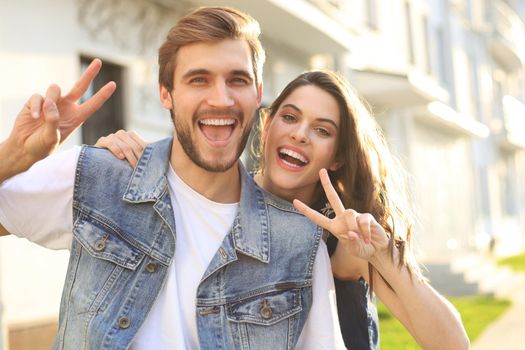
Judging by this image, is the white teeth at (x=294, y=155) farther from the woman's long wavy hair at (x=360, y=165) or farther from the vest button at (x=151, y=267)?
the vest button at (x=151, y=267)

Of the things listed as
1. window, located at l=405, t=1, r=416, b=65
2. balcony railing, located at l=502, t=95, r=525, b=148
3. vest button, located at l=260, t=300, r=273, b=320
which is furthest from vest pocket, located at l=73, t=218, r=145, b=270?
balcony railing, located at l=502, t=95, r=525, b=148

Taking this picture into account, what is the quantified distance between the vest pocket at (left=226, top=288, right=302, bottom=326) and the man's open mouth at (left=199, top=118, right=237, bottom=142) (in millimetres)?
591

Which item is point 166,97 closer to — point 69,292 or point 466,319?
point 69,292

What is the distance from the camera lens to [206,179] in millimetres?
2748

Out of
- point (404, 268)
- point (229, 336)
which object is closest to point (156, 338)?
point (229, 336)

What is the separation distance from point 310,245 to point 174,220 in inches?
20.0

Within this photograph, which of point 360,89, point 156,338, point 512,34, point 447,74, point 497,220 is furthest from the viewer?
point 512,34

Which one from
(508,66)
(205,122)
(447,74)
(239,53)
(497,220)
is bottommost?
(497,220)

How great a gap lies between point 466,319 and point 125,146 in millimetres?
7949

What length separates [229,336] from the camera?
2613 millimetres

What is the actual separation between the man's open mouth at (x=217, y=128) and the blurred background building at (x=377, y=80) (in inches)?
74.5

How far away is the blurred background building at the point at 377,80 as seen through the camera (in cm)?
663

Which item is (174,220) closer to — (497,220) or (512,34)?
(497,220)

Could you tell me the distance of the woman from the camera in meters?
2.88
